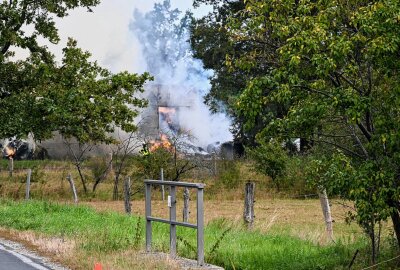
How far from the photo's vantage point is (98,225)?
1766 centimetres

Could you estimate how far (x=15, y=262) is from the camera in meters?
12.2

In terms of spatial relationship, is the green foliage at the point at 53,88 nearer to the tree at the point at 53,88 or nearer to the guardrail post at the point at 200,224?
the tree at the point at 53,88

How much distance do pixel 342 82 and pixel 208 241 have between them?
4.75 metres

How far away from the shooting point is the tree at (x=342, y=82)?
1053 cm

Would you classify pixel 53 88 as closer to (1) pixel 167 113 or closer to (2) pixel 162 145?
(2) pixel 162 145

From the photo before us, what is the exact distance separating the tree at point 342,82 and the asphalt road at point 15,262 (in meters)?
4.13

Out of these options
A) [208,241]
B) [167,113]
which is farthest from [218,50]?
[208,241]

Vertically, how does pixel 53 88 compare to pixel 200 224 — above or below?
above

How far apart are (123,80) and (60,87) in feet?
9.43

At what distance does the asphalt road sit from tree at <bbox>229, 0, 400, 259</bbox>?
413 cm

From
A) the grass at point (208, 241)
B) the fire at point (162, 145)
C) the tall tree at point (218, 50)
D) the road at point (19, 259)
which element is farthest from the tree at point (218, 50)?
the road at point (19, 259)

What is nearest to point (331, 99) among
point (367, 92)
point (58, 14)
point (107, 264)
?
point (367, 92)

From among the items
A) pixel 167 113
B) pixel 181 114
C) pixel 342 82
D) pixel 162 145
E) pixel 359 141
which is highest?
pixel 181 114

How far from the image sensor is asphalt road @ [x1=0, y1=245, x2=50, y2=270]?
11.6 metres
